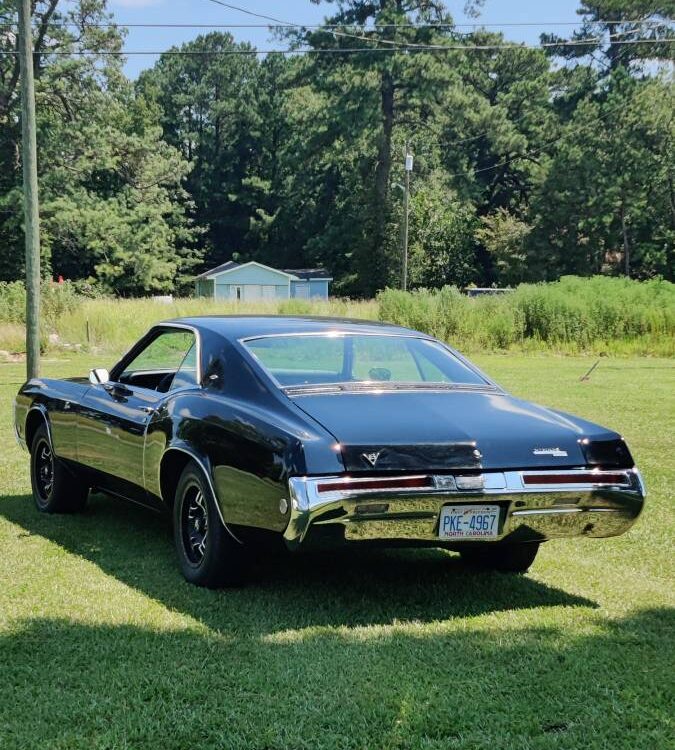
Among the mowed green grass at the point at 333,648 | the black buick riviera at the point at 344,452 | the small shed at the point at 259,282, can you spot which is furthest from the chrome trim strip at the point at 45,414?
the small shed at the point at 259,282

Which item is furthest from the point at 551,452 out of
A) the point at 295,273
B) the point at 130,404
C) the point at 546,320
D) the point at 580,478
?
the point at 295,273

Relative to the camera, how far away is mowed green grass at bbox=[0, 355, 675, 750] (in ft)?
12.3

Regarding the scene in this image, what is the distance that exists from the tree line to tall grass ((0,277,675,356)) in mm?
16708

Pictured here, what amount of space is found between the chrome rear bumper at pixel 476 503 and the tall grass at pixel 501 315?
2677 centimetres

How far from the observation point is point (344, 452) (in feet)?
16.1

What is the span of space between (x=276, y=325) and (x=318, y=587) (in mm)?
1593

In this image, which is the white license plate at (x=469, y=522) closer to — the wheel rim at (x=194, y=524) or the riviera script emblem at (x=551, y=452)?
the riviera script emblem at (x=551, y=452)

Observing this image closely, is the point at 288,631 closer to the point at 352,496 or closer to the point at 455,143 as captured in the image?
the point at 352,496

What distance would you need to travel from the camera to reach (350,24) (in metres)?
58.8

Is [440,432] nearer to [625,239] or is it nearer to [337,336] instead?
[337,336]

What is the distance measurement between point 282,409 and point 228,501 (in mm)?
529

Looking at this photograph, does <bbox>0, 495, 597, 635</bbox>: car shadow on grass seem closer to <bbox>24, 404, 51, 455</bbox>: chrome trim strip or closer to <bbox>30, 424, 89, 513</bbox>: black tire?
<bbox>30, 424, 89, 513</bbox>: black tire

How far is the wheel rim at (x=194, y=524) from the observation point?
5.70 meters

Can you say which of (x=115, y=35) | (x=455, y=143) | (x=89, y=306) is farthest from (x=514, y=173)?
(x=89, y=306)
